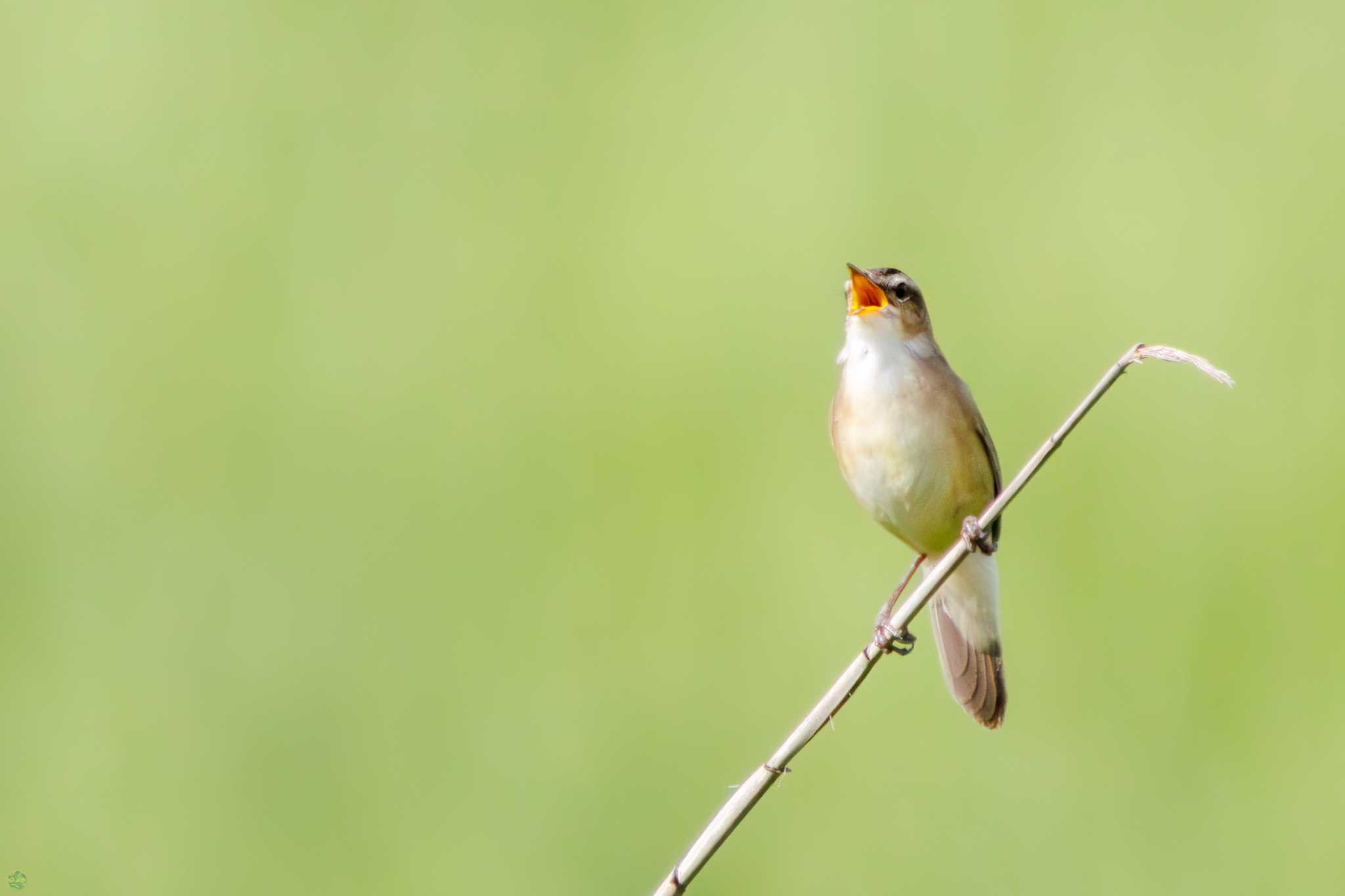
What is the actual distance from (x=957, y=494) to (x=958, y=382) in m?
0.26

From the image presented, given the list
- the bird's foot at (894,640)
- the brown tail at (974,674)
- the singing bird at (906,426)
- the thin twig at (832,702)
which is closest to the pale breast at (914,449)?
the singing bird at (906,426)

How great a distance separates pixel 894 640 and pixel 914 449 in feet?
2.28

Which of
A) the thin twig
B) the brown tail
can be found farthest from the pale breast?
the thin twig

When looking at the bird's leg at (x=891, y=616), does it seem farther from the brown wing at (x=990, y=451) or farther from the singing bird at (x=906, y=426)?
the brown wing at (x=990, y=451)

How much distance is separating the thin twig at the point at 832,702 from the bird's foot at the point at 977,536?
0.05 ft

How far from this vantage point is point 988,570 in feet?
9.59

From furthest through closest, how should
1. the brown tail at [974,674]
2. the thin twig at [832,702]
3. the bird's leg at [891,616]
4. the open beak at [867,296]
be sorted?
the brown tail at [974,674]
the open beak at [867,296]
the bird's leg at [891,616]
the thin twig at [832,702]

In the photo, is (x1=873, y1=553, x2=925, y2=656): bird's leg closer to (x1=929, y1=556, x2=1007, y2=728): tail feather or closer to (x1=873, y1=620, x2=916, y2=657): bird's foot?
(x1=873, y1=620, x2=916, y2=657): bird's foot

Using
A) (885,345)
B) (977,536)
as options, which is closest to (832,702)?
(977,536)

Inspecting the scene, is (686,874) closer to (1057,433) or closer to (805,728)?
(805,728)

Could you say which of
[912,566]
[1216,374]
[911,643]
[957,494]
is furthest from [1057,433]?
[912,566]

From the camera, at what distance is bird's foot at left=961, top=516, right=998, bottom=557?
1591 millimetres

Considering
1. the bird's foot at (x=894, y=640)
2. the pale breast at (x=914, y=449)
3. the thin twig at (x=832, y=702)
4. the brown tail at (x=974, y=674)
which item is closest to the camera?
the thin twig at (x=832, y=702)

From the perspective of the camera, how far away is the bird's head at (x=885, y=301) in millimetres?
2607
